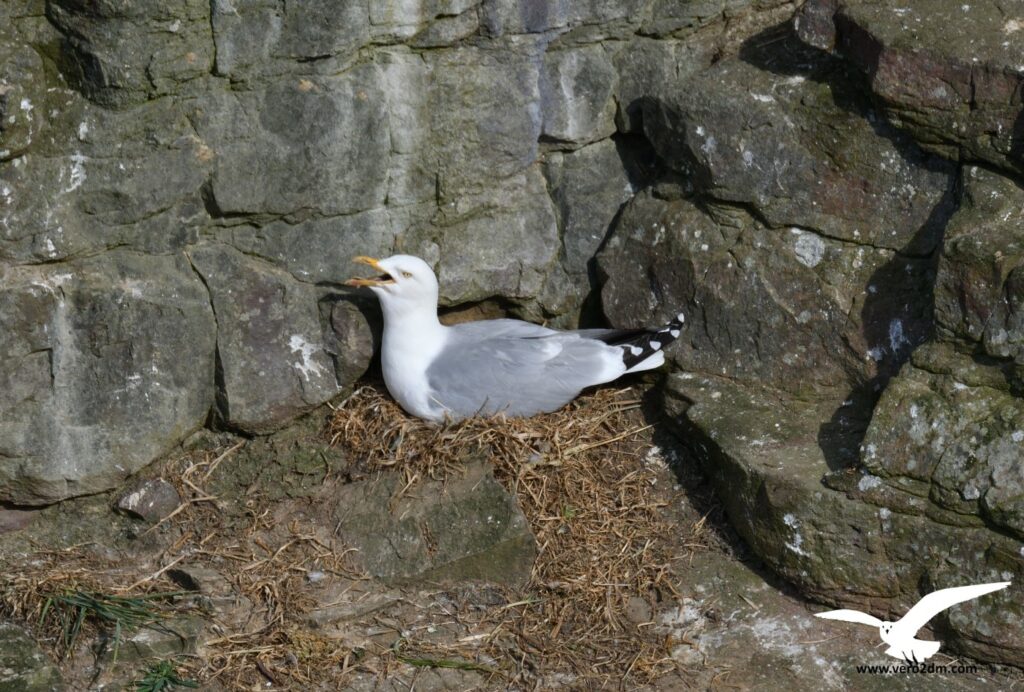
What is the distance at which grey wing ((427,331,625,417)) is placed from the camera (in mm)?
5055

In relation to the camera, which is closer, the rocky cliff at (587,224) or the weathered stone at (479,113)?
the rocky cliff at (587,224)

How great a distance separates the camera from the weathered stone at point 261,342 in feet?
15.6

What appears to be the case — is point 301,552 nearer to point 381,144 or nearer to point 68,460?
point 68,460

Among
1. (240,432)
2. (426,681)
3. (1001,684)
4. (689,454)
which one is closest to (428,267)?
(240,432)

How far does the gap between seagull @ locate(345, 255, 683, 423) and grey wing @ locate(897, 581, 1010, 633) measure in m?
1.42

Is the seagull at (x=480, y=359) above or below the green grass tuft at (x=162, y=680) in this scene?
above

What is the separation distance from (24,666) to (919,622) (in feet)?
9.32

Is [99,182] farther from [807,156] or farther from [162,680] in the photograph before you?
[807,156]

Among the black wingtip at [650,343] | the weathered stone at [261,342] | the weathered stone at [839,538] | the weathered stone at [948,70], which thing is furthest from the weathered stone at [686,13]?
the weathered stone at [261,342]

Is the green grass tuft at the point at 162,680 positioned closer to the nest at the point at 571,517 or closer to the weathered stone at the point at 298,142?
the nest at the point at 571,517

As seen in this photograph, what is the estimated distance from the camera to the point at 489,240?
5227 mm

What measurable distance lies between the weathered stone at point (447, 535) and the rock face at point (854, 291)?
0.81 meters

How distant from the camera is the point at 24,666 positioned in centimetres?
401

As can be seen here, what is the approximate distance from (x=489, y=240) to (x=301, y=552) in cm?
144
